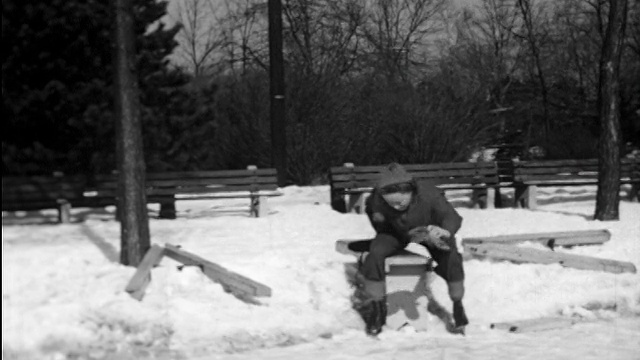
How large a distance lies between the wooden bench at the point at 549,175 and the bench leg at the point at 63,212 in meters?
7.03

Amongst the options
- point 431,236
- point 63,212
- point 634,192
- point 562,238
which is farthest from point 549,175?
point 431,236

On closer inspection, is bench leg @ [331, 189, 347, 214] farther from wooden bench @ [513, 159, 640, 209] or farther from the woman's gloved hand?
the woman's gloved hand

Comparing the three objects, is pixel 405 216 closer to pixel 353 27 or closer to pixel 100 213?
pixel 100 213

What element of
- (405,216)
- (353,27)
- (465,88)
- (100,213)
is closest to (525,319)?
(405,216)

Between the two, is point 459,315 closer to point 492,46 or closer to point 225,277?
point 225,277

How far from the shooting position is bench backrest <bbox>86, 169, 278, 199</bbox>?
13.1 metres

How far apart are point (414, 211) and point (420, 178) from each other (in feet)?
22.9

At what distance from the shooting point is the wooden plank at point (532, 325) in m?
7.41

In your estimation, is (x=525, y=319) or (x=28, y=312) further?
(x=525, y=319)

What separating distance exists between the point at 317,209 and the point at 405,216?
6.43 meters

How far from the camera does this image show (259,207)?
521 inches

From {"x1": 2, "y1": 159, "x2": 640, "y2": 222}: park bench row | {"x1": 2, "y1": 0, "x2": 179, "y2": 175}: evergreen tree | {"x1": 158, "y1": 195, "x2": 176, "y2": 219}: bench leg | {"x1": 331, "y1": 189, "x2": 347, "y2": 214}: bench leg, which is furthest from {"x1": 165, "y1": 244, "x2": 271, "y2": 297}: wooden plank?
{"x1": 331, "y1": 189, "x2": 347, "y2": 214}: bench leg

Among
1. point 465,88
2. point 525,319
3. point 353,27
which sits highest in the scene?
point 353,27

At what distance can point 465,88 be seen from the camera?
2566 cm
